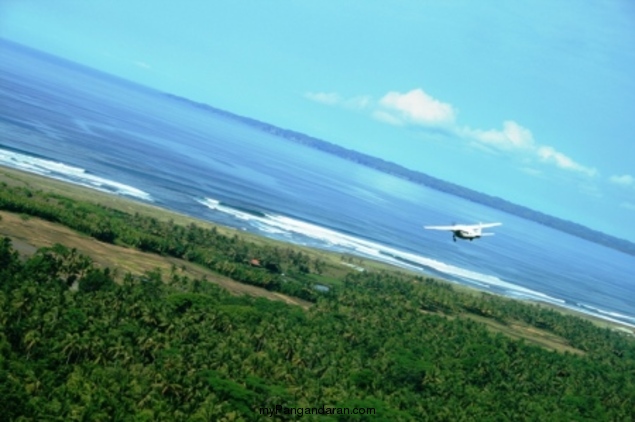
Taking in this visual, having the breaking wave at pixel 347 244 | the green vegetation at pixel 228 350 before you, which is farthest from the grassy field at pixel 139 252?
the breaking wave at pixel 347 244

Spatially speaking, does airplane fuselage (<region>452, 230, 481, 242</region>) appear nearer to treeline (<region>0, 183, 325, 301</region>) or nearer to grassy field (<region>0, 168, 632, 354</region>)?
grassy field (<region>0, 168, 632, 354</region>)

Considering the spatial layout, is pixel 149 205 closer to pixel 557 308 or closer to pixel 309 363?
pixel 309 363

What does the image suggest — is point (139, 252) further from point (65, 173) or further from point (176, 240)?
point (65, 173)

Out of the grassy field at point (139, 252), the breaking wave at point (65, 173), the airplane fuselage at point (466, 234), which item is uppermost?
A: the airplane fuselage at point (466, 234)

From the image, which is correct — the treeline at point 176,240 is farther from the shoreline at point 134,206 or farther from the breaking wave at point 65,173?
the breaking wave at point 65,173

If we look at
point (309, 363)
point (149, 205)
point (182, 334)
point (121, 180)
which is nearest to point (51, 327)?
point (182, 334)

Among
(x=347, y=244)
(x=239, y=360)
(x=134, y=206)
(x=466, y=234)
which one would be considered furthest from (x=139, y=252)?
(x=347, y=244)
